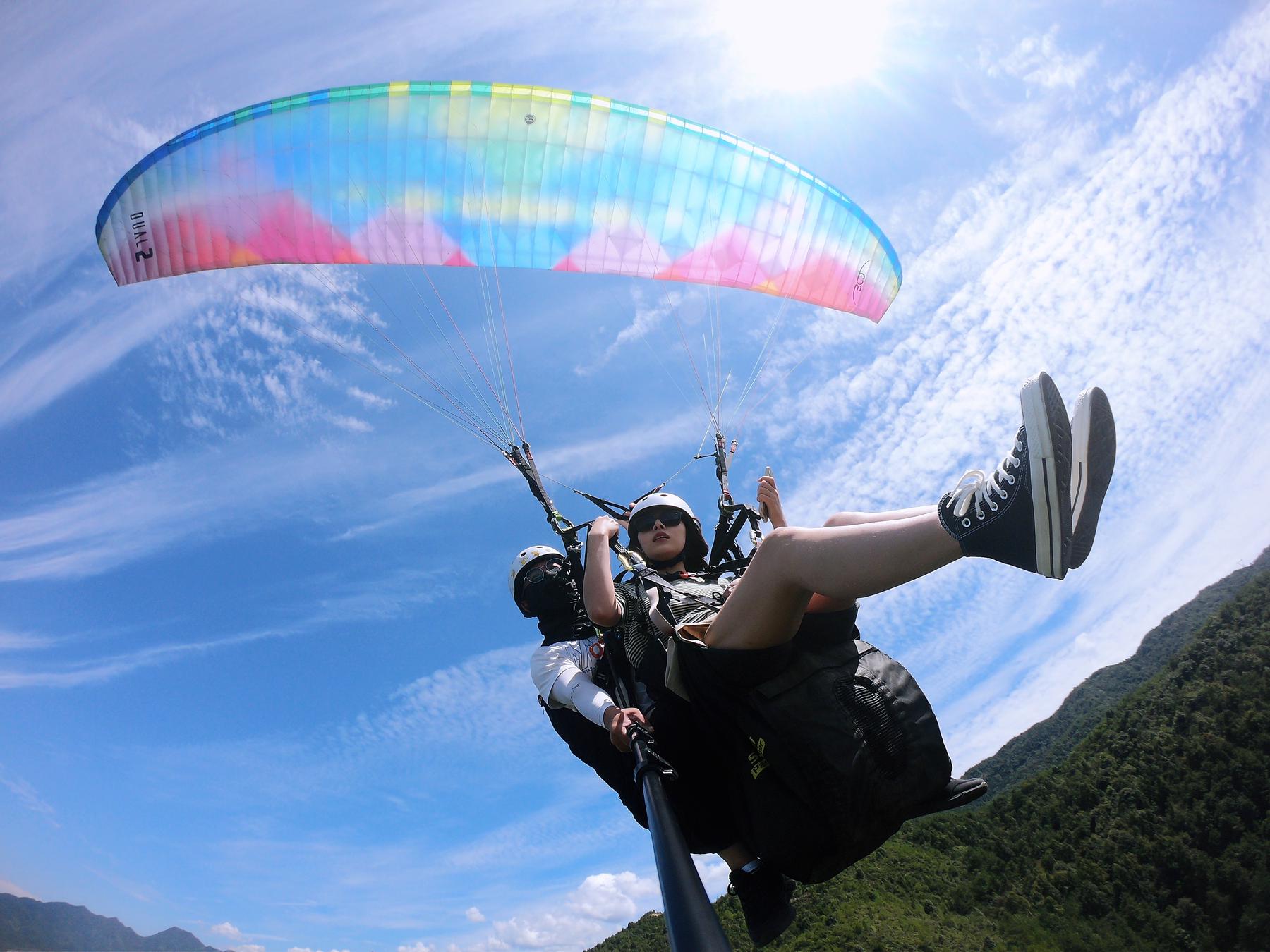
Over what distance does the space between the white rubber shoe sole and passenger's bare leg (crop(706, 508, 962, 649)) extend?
24cm

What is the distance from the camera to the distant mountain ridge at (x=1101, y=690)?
76.4 metres

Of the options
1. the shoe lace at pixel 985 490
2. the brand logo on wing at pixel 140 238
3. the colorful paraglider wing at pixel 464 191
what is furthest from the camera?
the brand logo on wing at pixel 140 238

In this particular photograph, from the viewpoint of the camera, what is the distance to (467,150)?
253 inches

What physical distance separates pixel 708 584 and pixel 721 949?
75.6 inches

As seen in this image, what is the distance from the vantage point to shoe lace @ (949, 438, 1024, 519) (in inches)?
80.9

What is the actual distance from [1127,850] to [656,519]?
211 feet

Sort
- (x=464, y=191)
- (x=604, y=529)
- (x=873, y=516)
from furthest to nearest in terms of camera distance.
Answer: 1. (x=464, y=191)
2. (x=604, y=529)
3. (x=873, y=516)

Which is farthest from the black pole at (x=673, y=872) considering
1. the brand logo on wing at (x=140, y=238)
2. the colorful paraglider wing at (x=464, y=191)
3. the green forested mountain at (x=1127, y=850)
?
the green forested mountain at (x=1127, y=850)

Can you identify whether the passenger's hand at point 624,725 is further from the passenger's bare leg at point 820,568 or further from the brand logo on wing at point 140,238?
the brand logo on wing at point 140,238

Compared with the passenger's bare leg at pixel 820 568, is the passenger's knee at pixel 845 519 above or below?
above

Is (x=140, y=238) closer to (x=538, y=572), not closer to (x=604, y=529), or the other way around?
(x=538, y=572)

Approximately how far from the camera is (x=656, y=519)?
4004 mm

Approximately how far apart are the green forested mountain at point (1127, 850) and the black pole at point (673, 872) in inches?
1976

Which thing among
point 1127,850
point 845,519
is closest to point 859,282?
point 845,519
